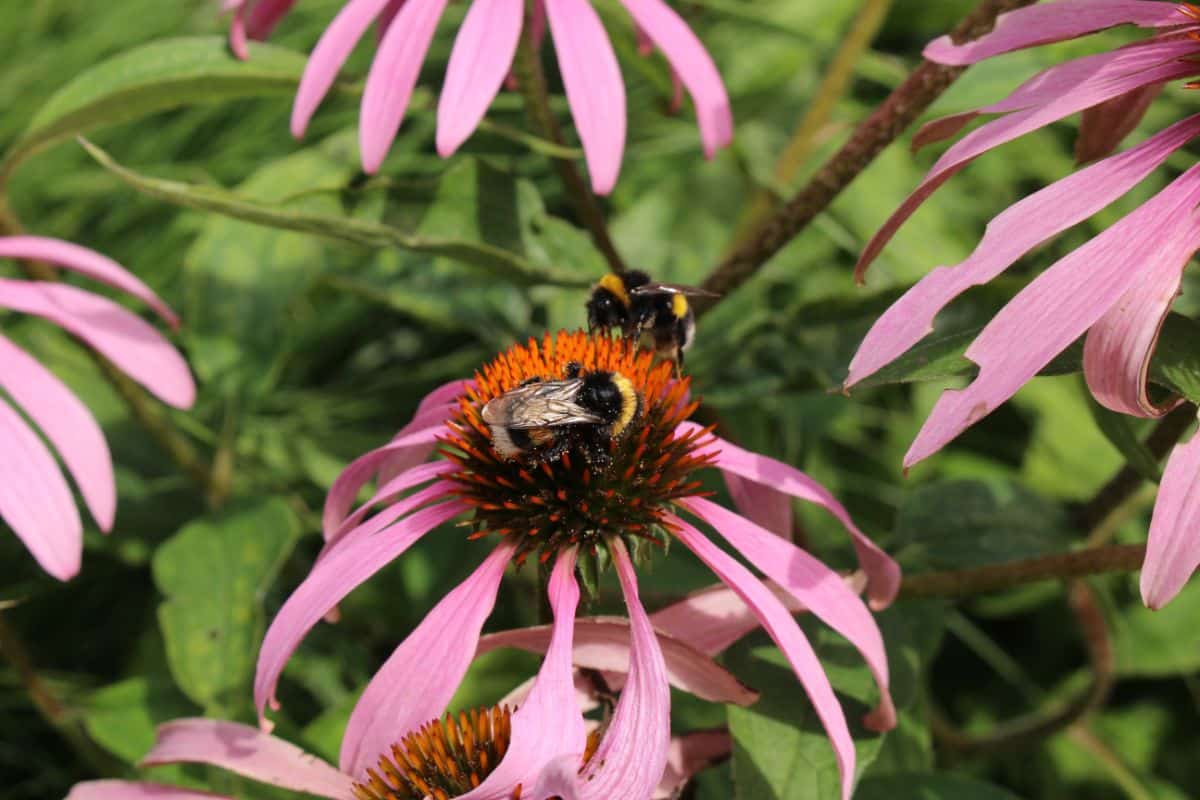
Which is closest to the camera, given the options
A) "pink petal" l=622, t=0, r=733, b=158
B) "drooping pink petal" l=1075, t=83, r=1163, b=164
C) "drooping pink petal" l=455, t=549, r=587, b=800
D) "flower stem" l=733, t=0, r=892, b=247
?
"drooping pink petal" l=455, t=549, r=587, b=800

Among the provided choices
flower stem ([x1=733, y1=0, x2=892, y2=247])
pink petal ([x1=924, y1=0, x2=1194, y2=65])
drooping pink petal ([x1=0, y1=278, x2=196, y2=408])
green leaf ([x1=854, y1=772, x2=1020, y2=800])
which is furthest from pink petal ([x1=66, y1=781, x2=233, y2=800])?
flower stem ([x1=733, y1=0, x2=892, y2=247])

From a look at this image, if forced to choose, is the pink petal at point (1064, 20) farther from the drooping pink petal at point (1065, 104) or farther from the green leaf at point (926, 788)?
the green leaf at point (926, 788)

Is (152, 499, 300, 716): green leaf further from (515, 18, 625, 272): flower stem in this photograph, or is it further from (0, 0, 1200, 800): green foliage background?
(515, 18, 625, 272): flower stem

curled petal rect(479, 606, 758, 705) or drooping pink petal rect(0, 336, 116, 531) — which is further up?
drooping pink petal rect(0, 336, 116, 531)

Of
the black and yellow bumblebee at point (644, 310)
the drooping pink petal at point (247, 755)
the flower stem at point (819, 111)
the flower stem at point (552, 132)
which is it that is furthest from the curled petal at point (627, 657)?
the flower stem at point (819, 111)

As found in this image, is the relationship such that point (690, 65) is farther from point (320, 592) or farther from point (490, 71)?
point (320, 592)

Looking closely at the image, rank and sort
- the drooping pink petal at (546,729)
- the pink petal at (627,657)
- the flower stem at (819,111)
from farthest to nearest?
the flower stem at (819,111)
the pink petal at (627,657)
the drooping pink petal at (546,729)

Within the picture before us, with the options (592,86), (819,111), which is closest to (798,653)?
(592,86)
